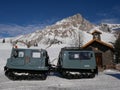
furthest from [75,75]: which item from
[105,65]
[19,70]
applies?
[105,65]

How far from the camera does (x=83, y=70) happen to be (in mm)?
19922

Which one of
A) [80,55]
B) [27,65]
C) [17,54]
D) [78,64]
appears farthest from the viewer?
[80,55]

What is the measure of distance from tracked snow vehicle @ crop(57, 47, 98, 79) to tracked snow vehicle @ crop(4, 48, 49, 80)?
153cm

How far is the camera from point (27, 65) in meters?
19.1

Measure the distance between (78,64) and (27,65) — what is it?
381cm

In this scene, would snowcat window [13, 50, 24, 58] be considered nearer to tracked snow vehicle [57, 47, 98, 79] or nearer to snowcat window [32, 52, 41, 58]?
snowcat window [32, 52, 41, 58]

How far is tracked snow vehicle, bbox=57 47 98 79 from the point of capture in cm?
1978

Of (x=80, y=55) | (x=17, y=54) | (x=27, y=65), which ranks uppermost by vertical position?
(x=17, y=54)

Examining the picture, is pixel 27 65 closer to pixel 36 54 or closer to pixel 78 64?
pixel 36 54

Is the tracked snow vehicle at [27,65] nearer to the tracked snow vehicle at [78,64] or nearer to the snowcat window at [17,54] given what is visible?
the snowcat window at [17,54]

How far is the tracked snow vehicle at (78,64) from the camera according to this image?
19781 millimetres

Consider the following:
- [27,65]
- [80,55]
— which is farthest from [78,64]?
[27,65]

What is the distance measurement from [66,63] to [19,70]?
3.64 meters

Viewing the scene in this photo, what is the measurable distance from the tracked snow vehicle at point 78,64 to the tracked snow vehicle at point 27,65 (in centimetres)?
153
